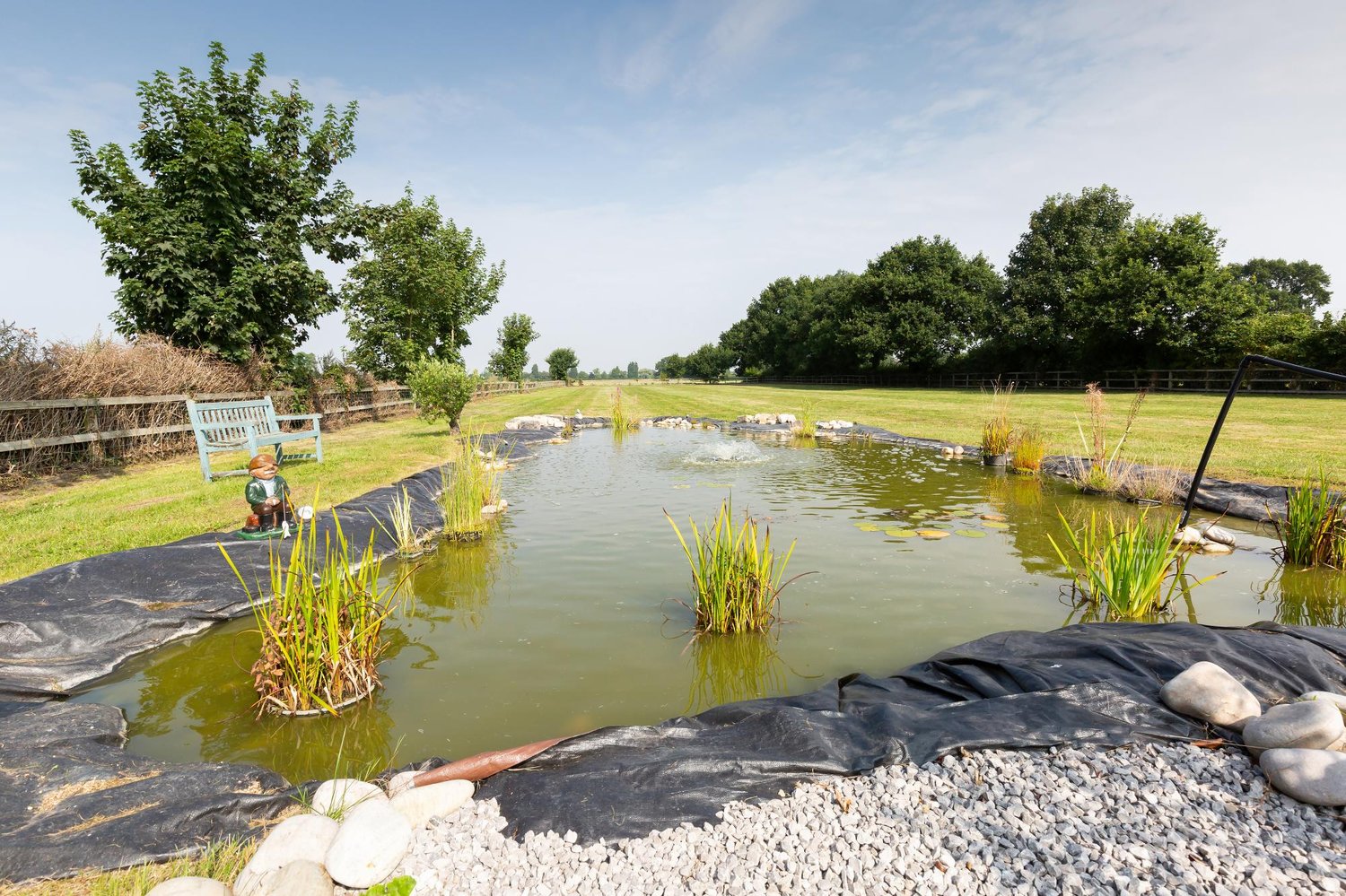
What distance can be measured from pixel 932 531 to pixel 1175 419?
12835 millimetres

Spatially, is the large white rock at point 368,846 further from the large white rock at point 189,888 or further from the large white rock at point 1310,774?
the large white rock at point 1310,774

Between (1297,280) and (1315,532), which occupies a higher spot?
(1297,280)

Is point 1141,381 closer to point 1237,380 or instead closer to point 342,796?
point 1237,380

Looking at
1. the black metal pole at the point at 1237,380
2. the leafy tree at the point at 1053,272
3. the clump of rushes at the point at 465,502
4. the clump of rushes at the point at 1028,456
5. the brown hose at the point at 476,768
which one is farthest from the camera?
the leafy tree at the point at 1053,272

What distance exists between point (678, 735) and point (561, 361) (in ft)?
234

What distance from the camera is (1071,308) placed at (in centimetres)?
3052

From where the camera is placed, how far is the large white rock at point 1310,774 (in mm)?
2125

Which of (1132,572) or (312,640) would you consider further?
(1132,572)

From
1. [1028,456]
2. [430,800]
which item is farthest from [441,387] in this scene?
[430,800]

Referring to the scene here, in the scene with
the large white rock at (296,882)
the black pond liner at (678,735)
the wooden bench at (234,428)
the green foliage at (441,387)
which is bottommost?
the large white rock at (296,882)

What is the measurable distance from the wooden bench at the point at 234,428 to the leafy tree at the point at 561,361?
6281cm

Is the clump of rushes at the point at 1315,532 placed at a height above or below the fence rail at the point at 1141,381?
below

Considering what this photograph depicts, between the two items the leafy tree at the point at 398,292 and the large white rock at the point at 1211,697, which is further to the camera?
the leafy tree at the point at 398,292

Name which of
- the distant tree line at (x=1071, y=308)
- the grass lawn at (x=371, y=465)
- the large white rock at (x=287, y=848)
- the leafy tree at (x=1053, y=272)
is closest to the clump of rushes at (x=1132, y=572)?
the grass lawn at (x=371, y=465)
